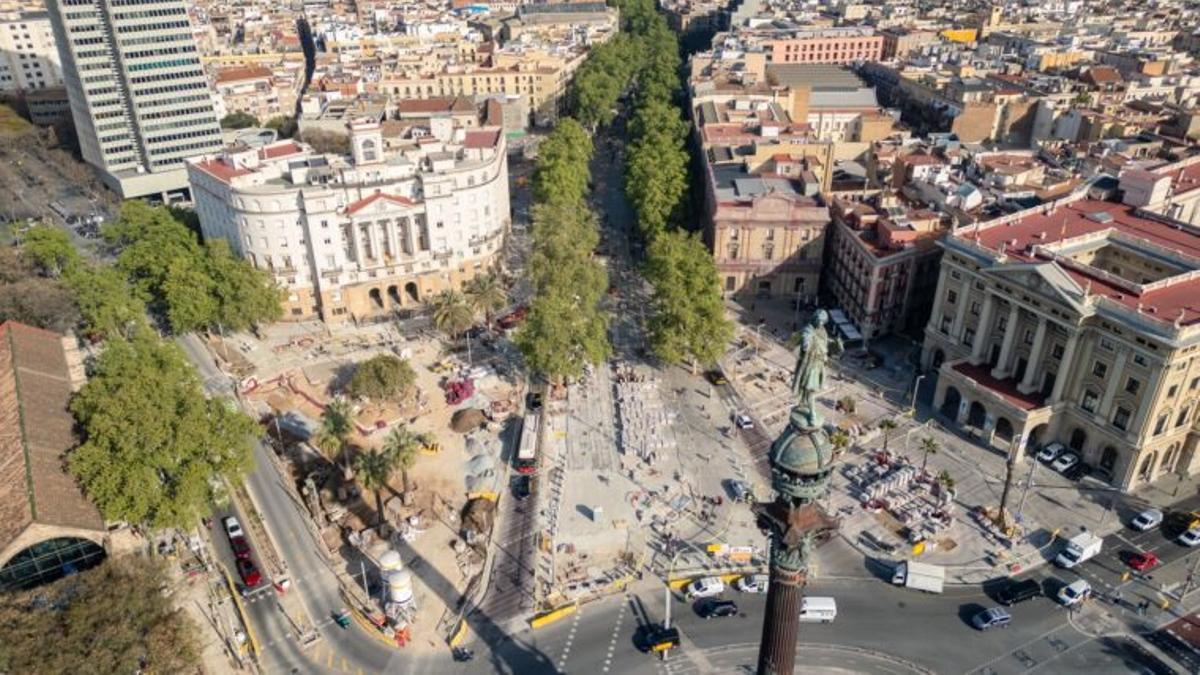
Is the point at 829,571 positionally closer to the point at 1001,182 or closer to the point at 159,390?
the point at 159,390

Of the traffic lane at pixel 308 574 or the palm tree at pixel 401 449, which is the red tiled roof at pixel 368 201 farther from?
the palm tree at pixel 401 449

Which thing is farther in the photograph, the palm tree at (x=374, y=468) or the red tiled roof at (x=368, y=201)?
the red tiled roof at (x=368, y=201)

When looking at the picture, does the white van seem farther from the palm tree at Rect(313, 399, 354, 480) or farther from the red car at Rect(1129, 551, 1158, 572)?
the palm tree at Rect(313, 399, 354, 480)

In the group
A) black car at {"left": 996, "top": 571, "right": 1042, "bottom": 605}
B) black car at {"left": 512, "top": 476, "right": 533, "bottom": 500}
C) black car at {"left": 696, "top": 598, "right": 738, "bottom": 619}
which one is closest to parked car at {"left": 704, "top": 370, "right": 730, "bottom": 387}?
black car at {"left": 512, "top": 476, "right": 533, "bottom": 500}

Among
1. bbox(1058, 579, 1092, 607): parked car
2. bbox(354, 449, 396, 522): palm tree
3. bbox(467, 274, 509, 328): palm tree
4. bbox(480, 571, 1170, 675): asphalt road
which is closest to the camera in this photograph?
bbox(480, 571, 1170, 675): asphalt road

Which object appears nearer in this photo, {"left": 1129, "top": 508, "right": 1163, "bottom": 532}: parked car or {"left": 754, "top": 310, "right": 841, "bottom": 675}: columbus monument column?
{"left": 754, "top": 310, "right": 841, "bottom": 675}: columbus monument column

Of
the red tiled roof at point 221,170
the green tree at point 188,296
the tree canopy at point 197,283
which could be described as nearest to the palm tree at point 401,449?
the tree canopy at point 197,283

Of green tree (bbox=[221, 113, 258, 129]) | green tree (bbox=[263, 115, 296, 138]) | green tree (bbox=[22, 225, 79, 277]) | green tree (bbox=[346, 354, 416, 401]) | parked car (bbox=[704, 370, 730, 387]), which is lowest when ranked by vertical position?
parked car (bbox=[704, 370, 730, 387])
